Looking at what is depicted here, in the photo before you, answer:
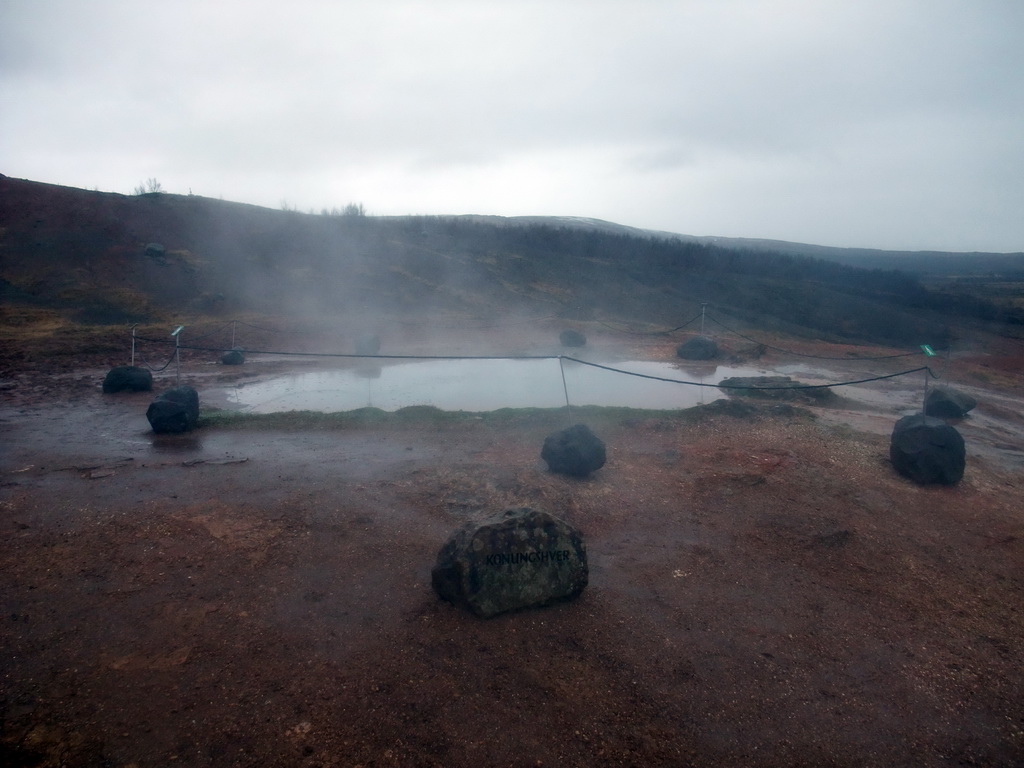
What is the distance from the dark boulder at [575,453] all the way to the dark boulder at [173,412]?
491 cm

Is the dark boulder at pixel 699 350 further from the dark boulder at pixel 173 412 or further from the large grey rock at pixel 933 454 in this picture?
Answer: the dark boulder at pixel 173 412

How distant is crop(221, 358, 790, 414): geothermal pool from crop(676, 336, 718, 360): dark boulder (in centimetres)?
201

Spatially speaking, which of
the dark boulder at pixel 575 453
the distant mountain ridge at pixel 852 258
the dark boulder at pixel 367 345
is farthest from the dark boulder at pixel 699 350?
the distant mountain ridge at pixel 852 258

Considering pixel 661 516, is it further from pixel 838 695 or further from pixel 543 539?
pixel 838 695

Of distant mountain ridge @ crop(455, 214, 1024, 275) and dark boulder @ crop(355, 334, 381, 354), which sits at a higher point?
distant mountain ridge @ crop(455, 214, 1024, 275)

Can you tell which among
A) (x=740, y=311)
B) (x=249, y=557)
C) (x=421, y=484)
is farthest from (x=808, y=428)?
(x=740, y=311)

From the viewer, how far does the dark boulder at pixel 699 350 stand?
1658 centimetres

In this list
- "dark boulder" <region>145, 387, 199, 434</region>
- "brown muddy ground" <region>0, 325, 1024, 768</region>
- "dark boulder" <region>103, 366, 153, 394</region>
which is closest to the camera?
"brown muddy ground" <region>0, 325, 1024, 768</region>

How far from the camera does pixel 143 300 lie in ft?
66.5

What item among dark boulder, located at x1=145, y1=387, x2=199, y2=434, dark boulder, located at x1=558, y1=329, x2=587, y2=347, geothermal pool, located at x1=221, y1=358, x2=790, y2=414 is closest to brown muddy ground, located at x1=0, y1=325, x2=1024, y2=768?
dark boulder, located at x1=145, y1=387, x2=199, y2=434

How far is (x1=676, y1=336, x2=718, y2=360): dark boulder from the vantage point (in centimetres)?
1658

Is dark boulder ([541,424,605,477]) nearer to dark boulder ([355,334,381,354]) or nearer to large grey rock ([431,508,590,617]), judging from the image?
large grey rock ([431,508,590,617])

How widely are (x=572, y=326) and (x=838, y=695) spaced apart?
1794 centimetres

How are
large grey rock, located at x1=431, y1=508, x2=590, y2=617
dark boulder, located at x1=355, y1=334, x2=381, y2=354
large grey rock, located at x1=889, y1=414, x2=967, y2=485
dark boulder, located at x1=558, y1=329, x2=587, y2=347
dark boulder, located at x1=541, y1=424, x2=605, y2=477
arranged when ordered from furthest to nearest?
dark boulder, located at x1=558, y1=329, x2=587, y2=347 < dark boulder, located at x1=355, y1=334, x2=381, y2=354 < large grey rock, located at x1=889, y1=414, x2=967, y2=485 < dark boulder, located at x1=541, y1=424, x2=605, y2=477 < large grey rock, located at x1=431, y1=508, x2=590, y2=617
